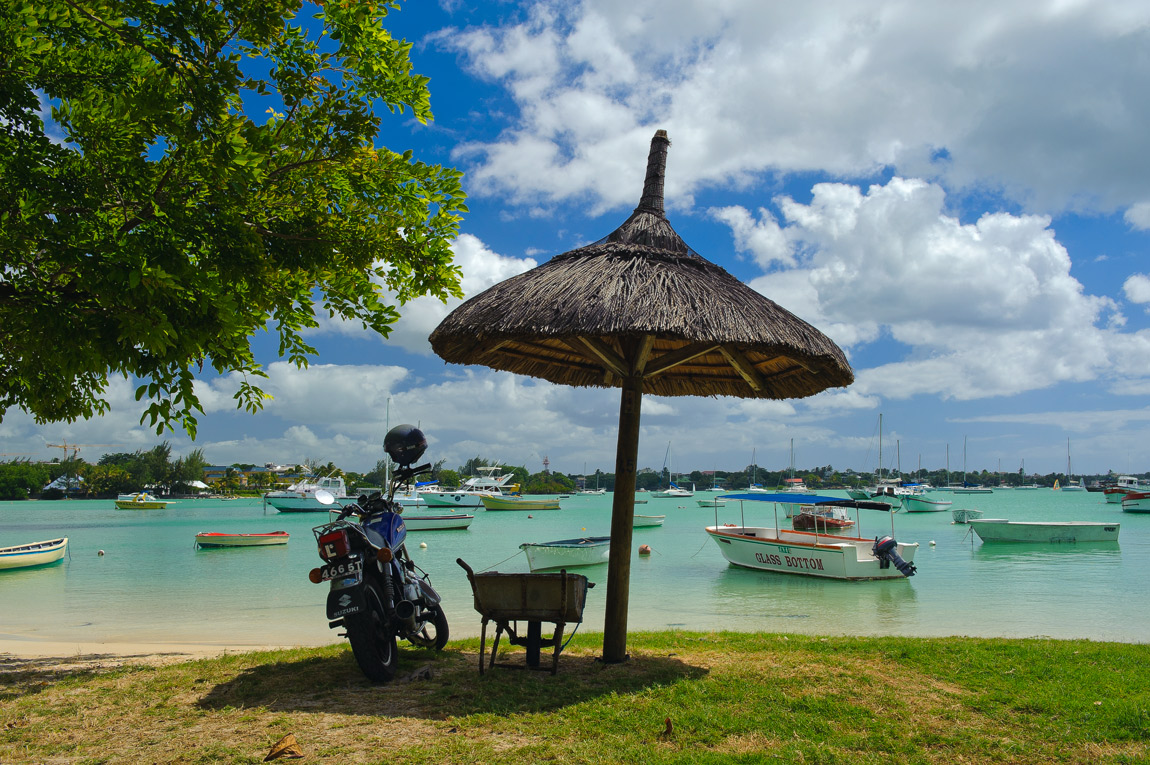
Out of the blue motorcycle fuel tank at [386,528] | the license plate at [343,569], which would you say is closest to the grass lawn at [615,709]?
the license plate at [343,569]

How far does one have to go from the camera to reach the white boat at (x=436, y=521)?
4169 cm

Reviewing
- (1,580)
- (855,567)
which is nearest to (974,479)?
(855,567)

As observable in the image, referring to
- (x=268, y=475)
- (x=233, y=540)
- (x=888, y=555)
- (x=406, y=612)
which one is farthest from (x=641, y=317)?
(x=268, y=475)

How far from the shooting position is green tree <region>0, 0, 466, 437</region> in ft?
13.8

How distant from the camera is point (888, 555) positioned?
19.4m

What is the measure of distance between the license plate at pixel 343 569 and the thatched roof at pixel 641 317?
1.86 m

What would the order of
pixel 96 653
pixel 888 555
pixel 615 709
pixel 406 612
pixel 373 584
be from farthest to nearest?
pixel 888 555, pixel 96 653, pixel 406 612, pixel 373 584, pixel 615 709

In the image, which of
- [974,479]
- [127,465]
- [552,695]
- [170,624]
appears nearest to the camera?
[552,695]

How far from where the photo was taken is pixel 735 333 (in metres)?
5.21

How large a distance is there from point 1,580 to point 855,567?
24.6 metres

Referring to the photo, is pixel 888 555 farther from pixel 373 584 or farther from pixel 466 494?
pixel 466 494

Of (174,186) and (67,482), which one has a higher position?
(174,186)

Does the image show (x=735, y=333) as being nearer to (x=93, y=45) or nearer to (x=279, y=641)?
(x=93, y=45)

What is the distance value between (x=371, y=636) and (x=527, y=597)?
1.18 m
